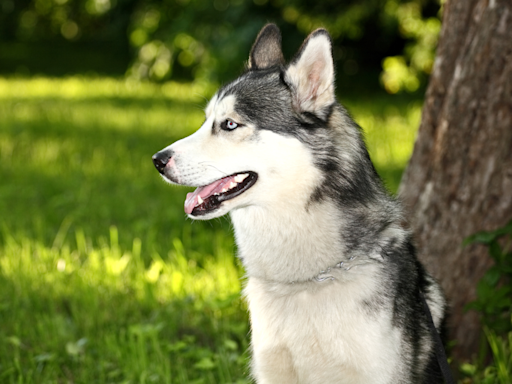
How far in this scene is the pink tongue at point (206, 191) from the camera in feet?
8.66

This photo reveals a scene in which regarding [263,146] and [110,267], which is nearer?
[263,146]

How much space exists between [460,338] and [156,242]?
8.52 feet

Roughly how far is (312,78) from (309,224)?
0.61m

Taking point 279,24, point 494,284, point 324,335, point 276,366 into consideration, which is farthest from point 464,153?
point 279,24

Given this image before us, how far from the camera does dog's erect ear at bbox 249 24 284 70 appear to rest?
9.86ft

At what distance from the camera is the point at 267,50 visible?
303 cm

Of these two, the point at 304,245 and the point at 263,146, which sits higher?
the point at 263,146

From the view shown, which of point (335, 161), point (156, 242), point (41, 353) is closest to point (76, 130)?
point (156, 242)

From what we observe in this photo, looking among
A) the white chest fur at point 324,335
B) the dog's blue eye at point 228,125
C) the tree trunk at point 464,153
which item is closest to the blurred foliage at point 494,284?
the tree trunk at point 464,153

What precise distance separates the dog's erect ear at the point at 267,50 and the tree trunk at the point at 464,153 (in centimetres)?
105

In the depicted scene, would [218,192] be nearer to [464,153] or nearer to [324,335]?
[324,335]

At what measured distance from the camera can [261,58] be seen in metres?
3.04

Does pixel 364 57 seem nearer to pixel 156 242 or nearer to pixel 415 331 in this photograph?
pixel 156 242

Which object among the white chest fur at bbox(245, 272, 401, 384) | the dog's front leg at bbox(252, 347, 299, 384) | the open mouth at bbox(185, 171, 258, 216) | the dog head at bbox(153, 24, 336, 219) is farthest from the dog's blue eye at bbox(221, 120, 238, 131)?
the dog's front leg at bbox(252, 347, 299, 384)
